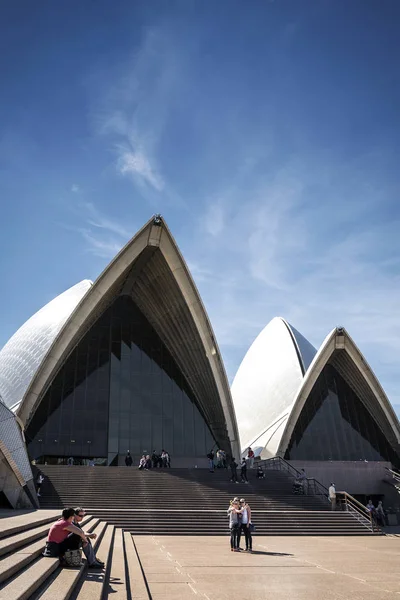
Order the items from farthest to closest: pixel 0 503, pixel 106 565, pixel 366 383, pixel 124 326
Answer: pixel 366 383, pixel 124 326, pixel 0 503, pixel 106 565

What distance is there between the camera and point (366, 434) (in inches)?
1396

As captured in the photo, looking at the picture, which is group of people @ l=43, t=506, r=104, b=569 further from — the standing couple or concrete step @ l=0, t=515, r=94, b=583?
the standing couple

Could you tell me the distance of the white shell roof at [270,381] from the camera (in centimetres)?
3606

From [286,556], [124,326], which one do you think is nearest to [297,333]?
[124,326]

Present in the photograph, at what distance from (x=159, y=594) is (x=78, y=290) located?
32.5 metres

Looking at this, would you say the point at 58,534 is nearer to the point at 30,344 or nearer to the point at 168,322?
the point at 168,322

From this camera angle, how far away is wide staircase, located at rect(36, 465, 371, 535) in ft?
50.1

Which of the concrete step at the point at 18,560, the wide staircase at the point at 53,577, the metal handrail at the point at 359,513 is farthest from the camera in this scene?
the metal handrail at the point at 359,513

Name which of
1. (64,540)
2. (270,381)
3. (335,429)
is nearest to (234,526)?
(64,540)

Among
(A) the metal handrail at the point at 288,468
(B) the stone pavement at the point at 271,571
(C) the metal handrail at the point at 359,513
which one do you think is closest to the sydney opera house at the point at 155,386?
(A) the metal handrail at the point at 288,468

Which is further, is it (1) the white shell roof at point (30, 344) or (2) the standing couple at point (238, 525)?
(1) the white shell roof at point (30, 344)

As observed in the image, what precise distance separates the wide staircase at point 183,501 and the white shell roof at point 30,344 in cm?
865

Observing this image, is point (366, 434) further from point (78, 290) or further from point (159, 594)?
point (159, 594)

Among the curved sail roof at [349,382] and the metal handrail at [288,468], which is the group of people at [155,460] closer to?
the metal handrail at [288,468]
